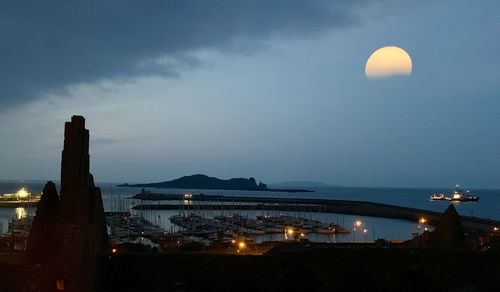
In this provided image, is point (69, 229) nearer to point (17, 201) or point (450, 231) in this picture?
point (450, 231)

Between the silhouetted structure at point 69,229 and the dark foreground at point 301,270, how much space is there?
5.53 ft

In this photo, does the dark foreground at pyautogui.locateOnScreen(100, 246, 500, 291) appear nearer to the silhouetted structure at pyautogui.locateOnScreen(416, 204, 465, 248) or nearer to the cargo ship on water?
the silhouetted structure at pyautogui.locateOnScreen(416, 204, 465, 248)

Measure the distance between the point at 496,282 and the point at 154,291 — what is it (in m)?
12.2

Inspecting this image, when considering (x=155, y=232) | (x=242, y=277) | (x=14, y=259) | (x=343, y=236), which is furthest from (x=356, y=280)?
(x=343, y=236)

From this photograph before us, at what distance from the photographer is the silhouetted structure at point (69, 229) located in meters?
16.0

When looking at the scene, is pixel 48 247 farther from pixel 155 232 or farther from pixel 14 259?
pixel 155 232

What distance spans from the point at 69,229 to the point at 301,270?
7785 millimetres

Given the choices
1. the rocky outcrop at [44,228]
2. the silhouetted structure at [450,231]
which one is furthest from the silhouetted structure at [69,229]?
→ the silhouetted structure at [450,231]

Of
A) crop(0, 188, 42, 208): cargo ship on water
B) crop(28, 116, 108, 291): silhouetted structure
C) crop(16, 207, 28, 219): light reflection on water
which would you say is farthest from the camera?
crop(0, 188, 42, 208): cargo ship on water

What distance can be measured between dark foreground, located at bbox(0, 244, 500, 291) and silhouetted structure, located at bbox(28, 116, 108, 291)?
5.53 ft

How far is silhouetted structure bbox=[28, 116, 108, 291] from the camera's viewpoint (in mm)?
16000

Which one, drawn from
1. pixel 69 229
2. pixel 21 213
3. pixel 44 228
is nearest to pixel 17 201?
pixel 21 213

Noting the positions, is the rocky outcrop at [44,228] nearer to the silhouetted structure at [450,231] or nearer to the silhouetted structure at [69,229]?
the silhouetted structure at [69,229]

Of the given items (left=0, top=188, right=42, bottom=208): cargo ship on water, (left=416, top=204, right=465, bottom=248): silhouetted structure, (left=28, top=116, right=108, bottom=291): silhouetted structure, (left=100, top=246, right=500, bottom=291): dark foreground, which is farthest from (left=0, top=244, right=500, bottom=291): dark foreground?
(left=0, top=188, right=42, bottom=208): cargo ship on water
